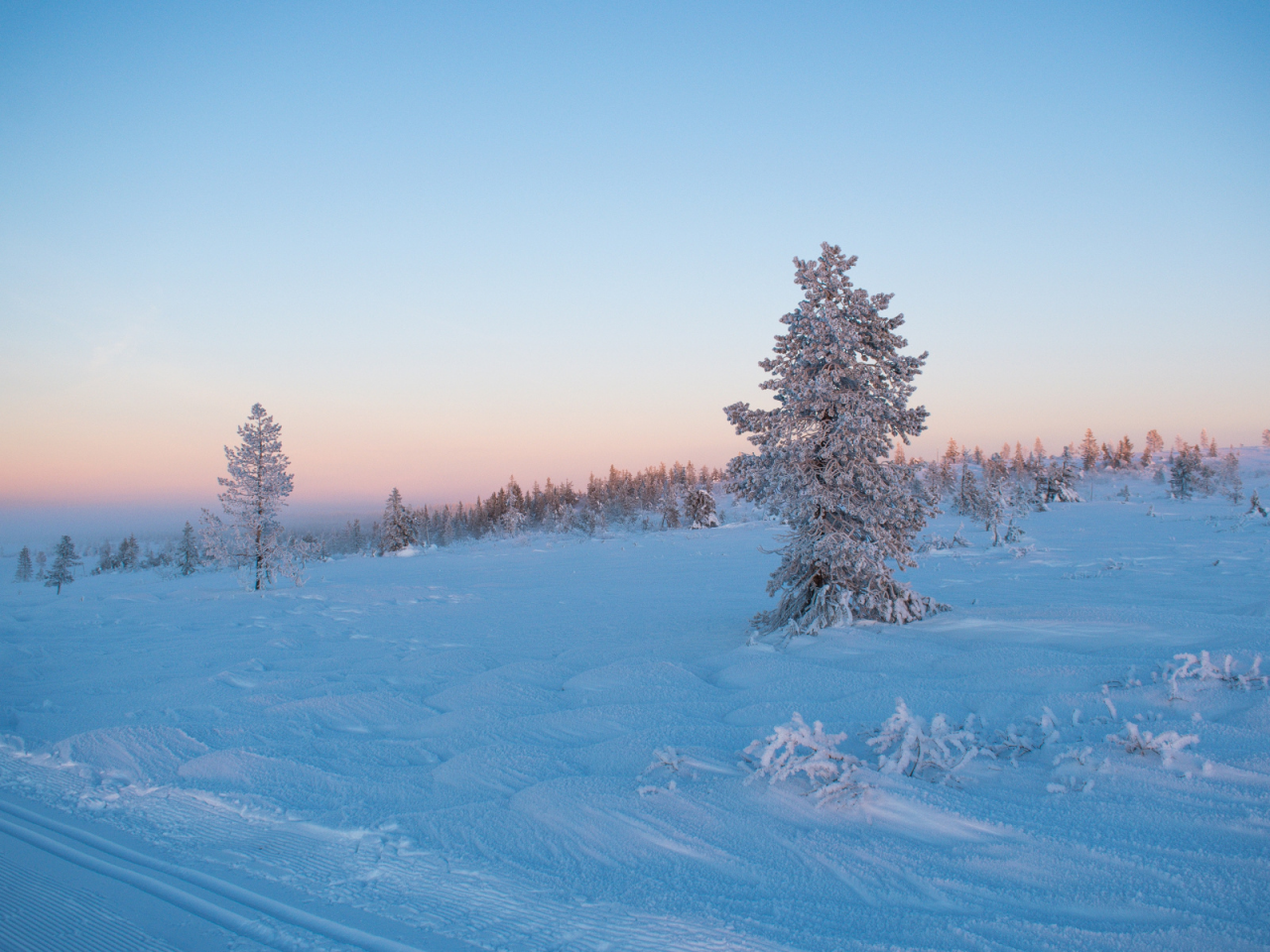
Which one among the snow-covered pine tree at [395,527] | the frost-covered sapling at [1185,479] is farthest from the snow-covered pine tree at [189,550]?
the frost-covered sapling at [1185,479]

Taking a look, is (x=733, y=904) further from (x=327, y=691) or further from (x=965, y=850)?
(x=327, y=691)

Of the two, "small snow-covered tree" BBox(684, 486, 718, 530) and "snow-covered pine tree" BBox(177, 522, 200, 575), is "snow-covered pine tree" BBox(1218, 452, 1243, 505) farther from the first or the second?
"snow-covered pine tree" BBox(177, 522, 200, 575)

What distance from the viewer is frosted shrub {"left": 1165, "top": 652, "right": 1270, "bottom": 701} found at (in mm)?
5004

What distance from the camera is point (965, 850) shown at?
3.46 meters

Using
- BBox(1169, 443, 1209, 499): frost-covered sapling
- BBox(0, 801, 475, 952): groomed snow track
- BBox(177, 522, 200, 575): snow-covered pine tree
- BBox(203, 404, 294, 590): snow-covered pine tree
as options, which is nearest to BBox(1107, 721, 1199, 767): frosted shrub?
BBox(0, 801, 475, 952): groomed snow track

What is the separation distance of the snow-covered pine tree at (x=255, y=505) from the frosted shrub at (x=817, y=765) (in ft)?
79.7

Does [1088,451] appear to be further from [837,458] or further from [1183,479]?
[837,458]

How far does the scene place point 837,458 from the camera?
1020 centimetres

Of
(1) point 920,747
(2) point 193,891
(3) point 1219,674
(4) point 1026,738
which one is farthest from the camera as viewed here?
(3) point 1219,674

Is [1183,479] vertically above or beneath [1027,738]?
above

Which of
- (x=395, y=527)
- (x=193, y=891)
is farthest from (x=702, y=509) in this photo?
(x=193, y=891)

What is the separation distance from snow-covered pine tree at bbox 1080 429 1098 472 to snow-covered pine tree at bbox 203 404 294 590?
105 m

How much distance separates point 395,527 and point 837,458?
52.3 metres

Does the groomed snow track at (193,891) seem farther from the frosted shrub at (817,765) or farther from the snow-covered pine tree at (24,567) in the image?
the snow-covered pine tree at (24,567)
